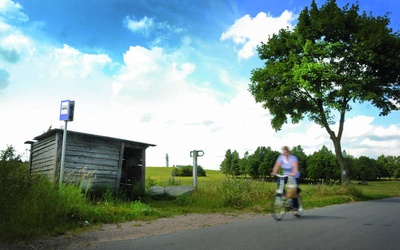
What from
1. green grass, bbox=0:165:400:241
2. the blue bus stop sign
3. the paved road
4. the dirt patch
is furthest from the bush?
the blue bus stop sign

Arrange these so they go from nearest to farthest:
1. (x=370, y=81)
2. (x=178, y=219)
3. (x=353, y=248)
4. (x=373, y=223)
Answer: (x=353, y=248)
(x=373, y=223)
(x=178, y=219)
(x=370, y=81)

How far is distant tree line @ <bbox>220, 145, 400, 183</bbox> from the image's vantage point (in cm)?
8619

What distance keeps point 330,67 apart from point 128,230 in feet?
64.0

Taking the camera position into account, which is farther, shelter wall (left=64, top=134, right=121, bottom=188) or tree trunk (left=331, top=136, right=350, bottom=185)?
tree trunk (left=331, top=136, right=350, bottom=185)

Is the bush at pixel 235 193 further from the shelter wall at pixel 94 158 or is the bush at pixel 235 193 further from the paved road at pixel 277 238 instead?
the shelter wall at pixel 94 158

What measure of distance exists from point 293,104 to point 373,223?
58.3ft

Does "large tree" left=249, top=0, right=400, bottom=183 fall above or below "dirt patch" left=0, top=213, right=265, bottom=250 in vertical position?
above

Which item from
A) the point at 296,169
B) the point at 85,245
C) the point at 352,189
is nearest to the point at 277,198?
the point at 296,169

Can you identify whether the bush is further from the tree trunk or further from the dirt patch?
the tree trunk

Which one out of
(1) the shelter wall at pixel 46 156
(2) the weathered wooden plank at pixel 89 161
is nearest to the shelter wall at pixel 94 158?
(2) the weathered wooden plank at pixel 89 161

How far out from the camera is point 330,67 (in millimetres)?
22719

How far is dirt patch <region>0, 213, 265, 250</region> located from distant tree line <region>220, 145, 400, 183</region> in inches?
2338

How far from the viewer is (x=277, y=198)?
10.1m

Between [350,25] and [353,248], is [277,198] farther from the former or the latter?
[350,25]
